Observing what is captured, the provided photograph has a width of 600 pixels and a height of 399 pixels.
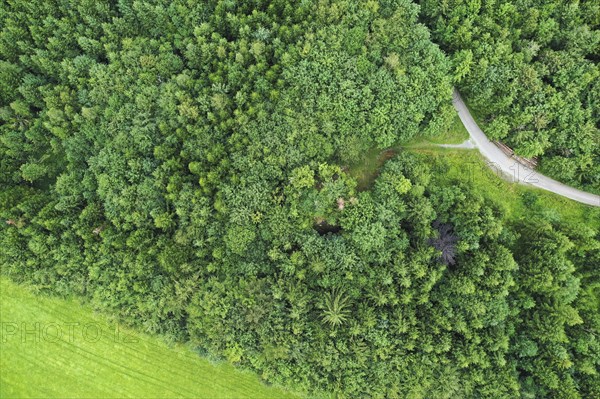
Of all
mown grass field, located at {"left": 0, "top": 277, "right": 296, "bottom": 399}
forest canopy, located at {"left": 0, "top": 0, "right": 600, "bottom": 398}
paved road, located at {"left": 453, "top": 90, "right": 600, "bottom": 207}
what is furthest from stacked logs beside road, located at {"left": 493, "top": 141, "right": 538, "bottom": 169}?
mown grass field, located at {"left": 0, "top": 277, "right": 296, "bottom": 399}

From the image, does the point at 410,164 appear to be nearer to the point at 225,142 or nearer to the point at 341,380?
the point at 225,142

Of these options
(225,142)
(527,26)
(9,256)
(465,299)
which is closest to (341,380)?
(465,299)

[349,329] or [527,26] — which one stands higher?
[527,26]

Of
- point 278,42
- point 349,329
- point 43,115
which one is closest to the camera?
point 349,329

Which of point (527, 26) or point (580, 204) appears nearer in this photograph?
→ point (527, 26)

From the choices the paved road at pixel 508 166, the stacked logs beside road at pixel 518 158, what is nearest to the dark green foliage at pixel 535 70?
the stacked logs beside road at pixel 518 158

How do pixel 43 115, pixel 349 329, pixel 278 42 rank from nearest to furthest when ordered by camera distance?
1. pixel 349 329
2. pixel 278 42
3. pixel 43 115
